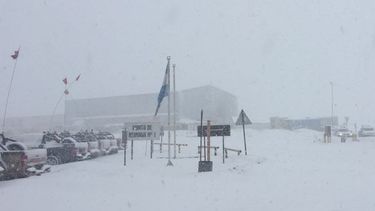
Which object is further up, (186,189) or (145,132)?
(145,132)

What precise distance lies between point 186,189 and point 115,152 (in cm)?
1648

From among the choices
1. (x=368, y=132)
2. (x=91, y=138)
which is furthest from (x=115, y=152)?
(x=368, y=132)

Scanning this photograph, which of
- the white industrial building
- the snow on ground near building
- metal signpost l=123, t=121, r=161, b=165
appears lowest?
the snow on ground near building

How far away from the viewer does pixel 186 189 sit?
13141 millimetres

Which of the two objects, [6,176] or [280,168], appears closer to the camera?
[6,176]

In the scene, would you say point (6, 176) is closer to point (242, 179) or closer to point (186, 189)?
point (186, 189)

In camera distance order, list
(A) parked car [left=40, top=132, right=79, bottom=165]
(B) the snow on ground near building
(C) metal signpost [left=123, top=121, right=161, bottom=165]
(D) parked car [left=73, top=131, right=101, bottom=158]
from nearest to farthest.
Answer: (B) the snow on ground near building < (C) metal signpost [left=123, top=121, right=161, bottom=165] < (A) parked car [left=40, top=132, right=79, bottom=165] < (D) parked car [left=73, top=131, right=101, bottom=158]

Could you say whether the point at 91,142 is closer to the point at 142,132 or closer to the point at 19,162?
the point at 142,132

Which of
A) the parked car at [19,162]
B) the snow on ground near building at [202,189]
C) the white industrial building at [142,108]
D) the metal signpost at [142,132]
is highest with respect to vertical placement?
the white industrial building at [142,108]

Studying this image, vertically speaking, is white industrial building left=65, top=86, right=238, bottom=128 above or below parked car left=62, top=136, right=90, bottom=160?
above

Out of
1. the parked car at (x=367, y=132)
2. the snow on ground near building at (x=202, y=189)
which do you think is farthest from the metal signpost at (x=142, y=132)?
the parked car at (x=367, y=132)

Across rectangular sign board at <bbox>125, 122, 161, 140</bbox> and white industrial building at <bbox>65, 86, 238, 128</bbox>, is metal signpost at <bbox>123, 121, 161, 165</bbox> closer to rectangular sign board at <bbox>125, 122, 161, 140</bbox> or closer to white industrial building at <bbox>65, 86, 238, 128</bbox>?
rectangular sign board at <bbox>125, 122, 161, 140</bbox>

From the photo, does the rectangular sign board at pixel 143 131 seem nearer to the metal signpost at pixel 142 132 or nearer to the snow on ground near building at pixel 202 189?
the metal signpost at pixel 142 132

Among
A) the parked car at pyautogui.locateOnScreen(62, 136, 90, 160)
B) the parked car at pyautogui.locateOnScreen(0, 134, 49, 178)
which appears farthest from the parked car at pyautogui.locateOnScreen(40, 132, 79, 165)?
the parked car at pyautogui.locateOnScreen(0, 134, 49, 178)
